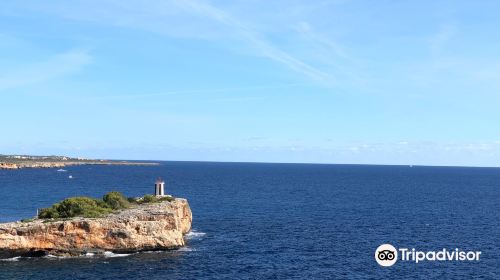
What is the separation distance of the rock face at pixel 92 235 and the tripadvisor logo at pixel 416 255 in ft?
81.3

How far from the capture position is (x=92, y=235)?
190 ft

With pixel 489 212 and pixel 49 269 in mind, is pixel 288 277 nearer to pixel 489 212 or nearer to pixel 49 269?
pixel 49 269

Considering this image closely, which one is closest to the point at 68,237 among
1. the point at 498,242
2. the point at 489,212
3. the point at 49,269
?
the point at 49,269

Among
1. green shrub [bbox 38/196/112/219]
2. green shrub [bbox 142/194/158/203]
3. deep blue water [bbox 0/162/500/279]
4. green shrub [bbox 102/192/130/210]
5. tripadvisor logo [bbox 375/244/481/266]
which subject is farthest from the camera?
green shrub [bbox 142/194/158/203]

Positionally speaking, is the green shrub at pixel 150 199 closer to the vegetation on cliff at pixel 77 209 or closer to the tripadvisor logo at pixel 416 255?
the vegetation on cliff at pixel 77 209

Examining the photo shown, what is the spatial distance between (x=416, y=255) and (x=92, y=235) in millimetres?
38151

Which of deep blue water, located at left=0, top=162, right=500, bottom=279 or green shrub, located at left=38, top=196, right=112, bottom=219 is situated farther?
green shrub, located at left=38, top=196, right=112, bottom=219

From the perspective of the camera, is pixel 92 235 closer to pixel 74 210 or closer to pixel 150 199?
pixel 74 210

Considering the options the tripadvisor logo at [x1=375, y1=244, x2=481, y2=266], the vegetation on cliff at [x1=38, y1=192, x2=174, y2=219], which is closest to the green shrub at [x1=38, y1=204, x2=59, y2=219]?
the vegetation on cliff at [x1=38, y1=192, x2=174, y2=219]

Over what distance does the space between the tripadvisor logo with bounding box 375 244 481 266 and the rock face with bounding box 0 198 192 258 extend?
24.8 metres

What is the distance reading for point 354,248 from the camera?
2542 inches

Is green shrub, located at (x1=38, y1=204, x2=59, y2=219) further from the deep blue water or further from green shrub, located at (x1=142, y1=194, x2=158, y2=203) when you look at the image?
green shrub, located at (x1=142, y1=194, x2=158, y2=203)

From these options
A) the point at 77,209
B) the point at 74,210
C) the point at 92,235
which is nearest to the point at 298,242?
the point at 92,235

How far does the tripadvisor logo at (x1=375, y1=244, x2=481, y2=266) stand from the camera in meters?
58.0
